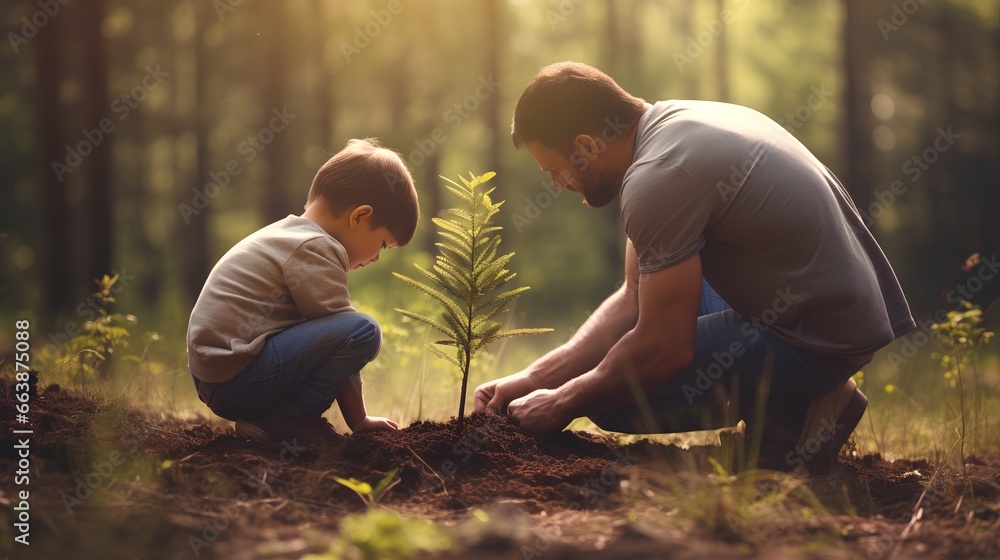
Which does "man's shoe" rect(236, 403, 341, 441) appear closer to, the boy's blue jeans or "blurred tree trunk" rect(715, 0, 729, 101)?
the boy's blue jeans

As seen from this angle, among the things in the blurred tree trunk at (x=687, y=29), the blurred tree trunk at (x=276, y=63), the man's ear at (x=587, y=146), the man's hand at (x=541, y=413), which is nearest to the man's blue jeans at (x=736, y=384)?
the man's hand at (x=541, y=413)

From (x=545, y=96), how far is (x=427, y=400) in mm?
2711

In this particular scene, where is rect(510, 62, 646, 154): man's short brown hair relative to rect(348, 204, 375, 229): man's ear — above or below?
above

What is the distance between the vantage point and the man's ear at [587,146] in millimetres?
3843

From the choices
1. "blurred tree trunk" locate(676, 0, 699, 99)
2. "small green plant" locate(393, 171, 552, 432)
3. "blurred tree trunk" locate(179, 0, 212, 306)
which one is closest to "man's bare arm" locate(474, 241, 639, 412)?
"small green plant" locate(393, 171, 552, 432)

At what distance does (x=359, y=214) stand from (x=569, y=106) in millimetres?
1206

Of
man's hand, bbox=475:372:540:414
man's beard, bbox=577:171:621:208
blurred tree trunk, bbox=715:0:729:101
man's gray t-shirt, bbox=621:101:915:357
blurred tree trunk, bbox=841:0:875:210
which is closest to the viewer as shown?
man's gray t-shirt, bbox=621:101:915:357

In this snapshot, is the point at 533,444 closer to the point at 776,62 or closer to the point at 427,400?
the point at 427,400

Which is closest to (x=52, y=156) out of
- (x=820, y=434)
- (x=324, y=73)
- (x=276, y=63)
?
(x=276, y=63)

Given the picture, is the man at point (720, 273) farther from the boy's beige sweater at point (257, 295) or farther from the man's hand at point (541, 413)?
the boy's beige sweater at point (257, 295)

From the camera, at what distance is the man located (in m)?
3.45

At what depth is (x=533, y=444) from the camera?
3.68m

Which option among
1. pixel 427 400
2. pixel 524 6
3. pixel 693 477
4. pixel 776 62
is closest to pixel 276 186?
pixel 427 400

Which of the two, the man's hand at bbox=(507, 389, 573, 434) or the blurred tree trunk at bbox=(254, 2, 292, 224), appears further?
the blurred tree trunk at bbox=(254, 2, 292, 224)
